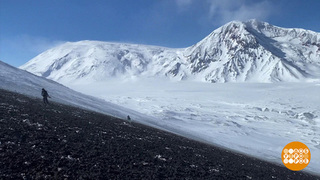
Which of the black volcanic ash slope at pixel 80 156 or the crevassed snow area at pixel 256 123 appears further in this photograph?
the crevassed snow area at pixel 256 123

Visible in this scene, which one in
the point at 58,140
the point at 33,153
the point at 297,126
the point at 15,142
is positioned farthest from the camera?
the point at 297,126

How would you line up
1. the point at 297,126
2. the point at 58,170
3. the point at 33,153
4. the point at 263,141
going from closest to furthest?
the point at 58,170 < the point at 33,153 < the point at 263,141 < the point at 297,126

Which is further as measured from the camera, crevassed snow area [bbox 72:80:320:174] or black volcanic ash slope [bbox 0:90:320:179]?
crevassed snow area [bbox 72:80:320:174]

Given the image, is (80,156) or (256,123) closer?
(80,156)

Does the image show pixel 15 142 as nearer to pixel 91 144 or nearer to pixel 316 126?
pixel 91 144

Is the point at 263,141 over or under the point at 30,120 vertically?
over

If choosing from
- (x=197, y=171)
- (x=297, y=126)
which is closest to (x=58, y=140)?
(x=197, y=171)

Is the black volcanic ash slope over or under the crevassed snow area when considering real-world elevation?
under

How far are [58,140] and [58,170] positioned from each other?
460cm

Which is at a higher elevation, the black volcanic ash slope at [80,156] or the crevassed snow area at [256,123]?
the crevassed snow area at [256,123]

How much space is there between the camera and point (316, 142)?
62719 millimetres

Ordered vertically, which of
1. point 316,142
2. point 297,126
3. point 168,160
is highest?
point 297,126

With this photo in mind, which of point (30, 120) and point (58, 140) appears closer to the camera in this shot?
point (58, 140)

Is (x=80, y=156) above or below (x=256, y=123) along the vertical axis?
below
